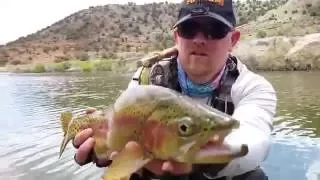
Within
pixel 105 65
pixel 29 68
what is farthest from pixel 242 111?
pixel 29 68

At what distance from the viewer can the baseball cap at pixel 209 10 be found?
264 cm

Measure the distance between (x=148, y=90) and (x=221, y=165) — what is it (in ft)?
1.24

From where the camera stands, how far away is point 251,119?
90.9 inches

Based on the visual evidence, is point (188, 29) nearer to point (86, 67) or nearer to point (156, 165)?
point (156, 165)

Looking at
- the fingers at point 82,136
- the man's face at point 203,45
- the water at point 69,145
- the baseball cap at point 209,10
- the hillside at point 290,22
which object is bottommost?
the water at point 69,145

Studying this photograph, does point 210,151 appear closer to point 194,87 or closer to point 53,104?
point 194,87

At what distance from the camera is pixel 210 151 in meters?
1.77

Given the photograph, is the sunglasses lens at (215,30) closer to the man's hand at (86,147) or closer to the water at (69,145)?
the man's hand at (86,147)

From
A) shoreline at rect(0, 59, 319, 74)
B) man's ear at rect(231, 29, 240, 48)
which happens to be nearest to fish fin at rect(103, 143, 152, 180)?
man's ear at rect(231, 29, 240, 48)

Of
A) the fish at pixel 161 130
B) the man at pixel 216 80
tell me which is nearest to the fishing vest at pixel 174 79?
the man at pixel 216 80

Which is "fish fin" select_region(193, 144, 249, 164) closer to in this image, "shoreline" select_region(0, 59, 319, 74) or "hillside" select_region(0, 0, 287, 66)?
"shoreline" select_region(0, 59, 319, 74)

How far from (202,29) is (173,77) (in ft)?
1.60

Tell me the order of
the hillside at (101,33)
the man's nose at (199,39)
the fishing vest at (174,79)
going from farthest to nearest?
the hillside at (101,33), the fishing vest at (174,79), the man's nose at (199,39)

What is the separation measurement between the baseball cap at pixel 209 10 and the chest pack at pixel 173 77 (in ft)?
1.00
